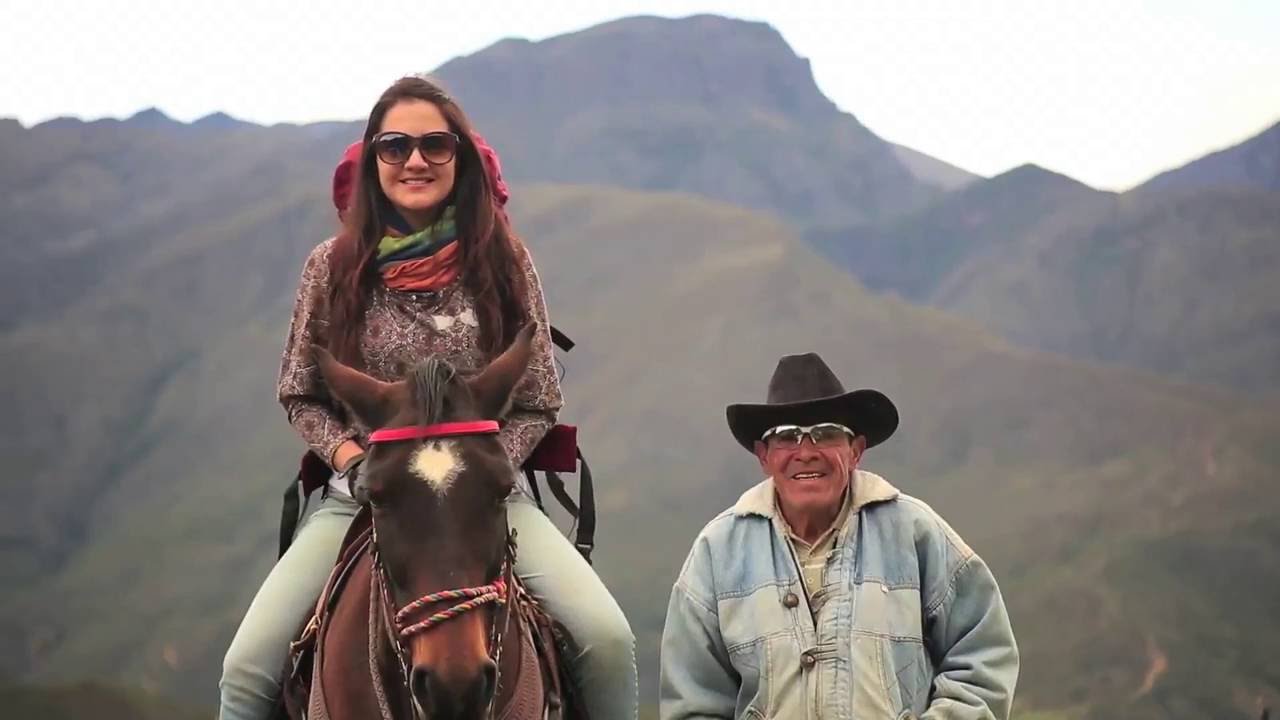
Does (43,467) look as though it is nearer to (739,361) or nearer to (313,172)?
(313,172)

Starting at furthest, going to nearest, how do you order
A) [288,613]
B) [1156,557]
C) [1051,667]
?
[1156,557] → [1051,667] → [288,613]

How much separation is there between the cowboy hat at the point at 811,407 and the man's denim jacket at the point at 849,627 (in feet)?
0.59

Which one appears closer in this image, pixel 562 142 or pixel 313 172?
pixel 313 172

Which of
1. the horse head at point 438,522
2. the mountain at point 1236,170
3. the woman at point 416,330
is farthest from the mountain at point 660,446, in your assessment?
the horse head at point 438,522

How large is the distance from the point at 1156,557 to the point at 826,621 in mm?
17195

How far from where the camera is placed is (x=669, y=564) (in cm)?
2027

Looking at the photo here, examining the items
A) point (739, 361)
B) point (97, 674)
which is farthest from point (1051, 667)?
point (97, 674)

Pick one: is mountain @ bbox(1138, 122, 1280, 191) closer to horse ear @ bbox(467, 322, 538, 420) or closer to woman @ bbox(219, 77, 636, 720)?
woman @ bbox(219, 77, 636, 720)

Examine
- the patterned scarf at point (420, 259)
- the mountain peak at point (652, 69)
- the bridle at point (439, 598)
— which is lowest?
the bridle at point (439, 598)

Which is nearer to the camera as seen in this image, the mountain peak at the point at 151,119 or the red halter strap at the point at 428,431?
the red halter strap at the point at 428,431

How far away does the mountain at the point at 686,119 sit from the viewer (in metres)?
35.3

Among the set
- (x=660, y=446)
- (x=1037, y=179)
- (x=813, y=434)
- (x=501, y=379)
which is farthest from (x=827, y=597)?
(x=1037, y=179)

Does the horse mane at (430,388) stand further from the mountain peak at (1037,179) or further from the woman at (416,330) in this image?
the mountain peak at (1037,179)

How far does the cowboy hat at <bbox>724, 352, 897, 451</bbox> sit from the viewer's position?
3498 mm
